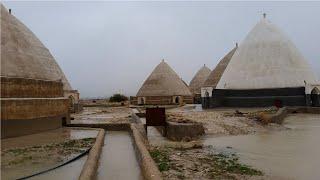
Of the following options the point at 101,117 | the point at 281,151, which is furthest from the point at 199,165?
the point at 101,117

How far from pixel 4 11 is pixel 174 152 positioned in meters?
10.9

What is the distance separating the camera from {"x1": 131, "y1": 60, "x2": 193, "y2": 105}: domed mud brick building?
40094 millimetres

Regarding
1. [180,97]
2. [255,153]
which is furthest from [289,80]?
[255,153]

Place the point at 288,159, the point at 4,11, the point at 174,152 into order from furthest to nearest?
1. the point at 4,11
2. the point at 174,152
3. the point at 288,159

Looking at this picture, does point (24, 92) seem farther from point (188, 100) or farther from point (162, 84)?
point (188, 100)

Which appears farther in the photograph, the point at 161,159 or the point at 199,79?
the point at 199,79

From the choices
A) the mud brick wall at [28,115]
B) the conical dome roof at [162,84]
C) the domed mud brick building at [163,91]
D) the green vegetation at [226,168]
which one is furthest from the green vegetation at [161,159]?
the conical dome roof at [162,84]

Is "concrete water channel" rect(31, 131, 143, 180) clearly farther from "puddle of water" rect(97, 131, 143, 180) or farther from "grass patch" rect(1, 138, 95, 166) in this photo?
"grass patch" rect(1, 138, 95, 166)

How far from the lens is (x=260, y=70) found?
28.2 m

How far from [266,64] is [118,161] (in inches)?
890

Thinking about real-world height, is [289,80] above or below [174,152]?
above

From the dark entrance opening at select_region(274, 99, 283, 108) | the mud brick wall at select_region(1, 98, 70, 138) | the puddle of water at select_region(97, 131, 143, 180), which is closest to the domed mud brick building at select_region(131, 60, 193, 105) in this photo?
the dark entrance opening at select_region(274, 99, 283, 108)

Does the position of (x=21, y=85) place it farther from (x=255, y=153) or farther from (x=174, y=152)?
(x=255, y=153)

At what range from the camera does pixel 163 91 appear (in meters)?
40.2
